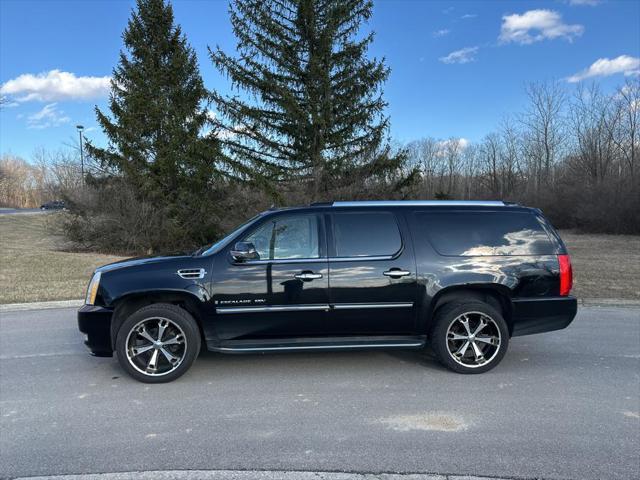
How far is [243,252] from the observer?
4586 millimetres

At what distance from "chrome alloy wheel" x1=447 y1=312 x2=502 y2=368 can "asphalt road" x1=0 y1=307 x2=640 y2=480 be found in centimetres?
19

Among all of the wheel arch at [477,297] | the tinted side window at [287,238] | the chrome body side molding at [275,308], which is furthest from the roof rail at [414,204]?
the chrome body side molding at [275,308]

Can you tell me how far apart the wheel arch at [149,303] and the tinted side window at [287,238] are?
2.74ft

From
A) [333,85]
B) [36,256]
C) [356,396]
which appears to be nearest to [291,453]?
[356,396]

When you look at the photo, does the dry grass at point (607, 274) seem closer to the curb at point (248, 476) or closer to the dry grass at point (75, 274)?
the dry grass at point (75, 274)

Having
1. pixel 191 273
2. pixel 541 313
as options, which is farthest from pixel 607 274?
pixel 191 273

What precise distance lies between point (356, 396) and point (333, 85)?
590 inches

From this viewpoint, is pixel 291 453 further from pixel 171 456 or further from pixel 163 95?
pixel 163 95

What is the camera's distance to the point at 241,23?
17.4 metres

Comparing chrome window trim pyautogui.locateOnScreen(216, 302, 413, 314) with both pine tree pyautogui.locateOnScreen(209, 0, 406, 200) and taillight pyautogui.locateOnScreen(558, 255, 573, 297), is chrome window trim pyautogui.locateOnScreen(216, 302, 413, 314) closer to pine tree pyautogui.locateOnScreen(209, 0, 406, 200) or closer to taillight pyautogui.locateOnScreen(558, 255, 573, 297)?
taillight pyautogui.locateOnScreen(558, 255, 573, 297)

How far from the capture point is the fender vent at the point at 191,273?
4.61m

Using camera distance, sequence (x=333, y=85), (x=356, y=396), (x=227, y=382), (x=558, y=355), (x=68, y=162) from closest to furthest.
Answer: (x=356, y=396) → (x=227, y=382) → (x=558, y=355) → (x=333, y=85) → (x=68, y=162)

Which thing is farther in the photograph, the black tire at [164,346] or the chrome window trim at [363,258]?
the chrome window trim at [363,258]

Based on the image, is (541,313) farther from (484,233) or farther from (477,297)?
(484,233)
